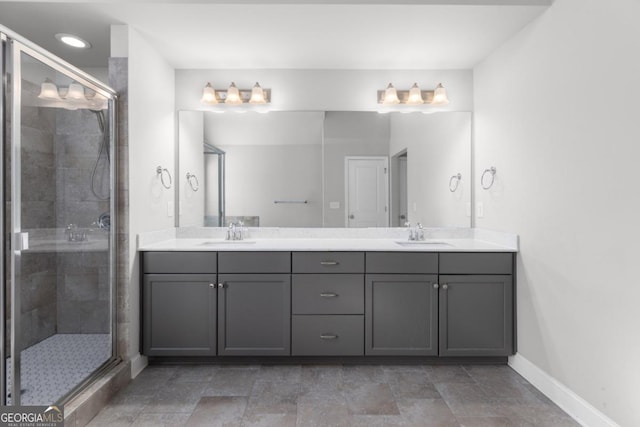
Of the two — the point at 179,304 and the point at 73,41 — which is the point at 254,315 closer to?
the point at 179,304

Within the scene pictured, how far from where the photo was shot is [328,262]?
2.37 meters

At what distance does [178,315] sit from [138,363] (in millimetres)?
402

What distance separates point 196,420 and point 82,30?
2.52 m

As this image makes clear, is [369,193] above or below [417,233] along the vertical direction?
above

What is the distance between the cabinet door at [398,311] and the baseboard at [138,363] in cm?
153

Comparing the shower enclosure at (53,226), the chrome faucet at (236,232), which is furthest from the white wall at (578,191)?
the shower enclosure at (53,226)

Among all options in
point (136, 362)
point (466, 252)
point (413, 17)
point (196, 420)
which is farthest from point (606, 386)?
point (136, 362)

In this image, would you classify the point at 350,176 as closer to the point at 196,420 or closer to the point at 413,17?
the point at 413,17

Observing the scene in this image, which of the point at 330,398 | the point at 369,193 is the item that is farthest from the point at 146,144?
the point at 330,398

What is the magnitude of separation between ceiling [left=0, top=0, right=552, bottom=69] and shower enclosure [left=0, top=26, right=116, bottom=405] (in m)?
0.52

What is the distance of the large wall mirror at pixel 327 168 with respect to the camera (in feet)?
9.57

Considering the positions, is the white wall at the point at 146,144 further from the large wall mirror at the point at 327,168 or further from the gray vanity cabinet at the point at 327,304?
the gray vanity cabinet at the point at 327,304

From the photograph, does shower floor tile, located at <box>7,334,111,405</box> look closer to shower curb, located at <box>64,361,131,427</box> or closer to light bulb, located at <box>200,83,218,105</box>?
shower curb, located at <box>64,361,131,427</box>

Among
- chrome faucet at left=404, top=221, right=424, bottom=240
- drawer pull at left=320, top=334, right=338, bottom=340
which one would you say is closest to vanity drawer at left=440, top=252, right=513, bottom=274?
chrome faucet at left=404, top=221, right=424, bottom=240
